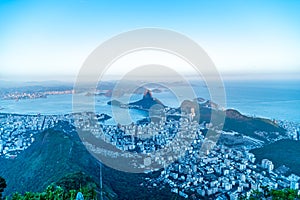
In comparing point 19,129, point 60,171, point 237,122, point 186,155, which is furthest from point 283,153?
point 19,129

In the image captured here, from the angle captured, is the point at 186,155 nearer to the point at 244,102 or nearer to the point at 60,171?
the point at 60,171

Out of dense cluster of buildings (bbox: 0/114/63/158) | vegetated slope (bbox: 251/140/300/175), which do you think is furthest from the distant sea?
vegetated slope (bbox: 251/140/300/175)

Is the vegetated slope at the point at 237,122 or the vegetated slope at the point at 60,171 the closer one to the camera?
the vegetated slope at the point at 60,171

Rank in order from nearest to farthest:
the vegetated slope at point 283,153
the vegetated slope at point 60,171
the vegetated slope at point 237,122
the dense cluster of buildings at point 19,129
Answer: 1. the vegetated slope at point 60,171
2. the vegetated slope at point 283,153
3. the dense cluster of buildings at point 19,129
4. the vegetated slope at point 237,122

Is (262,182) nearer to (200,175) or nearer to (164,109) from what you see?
(200,175)

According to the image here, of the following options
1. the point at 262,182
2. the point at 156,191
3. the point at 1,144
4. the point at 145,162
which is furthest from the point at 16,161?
the point at 262,182

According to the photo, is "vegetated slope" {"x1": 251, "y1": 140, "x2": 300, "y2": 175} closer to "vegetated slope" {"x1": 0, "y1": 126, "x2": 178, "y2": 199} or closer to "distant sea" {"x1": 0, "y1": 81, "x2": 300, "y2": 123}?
"distant sea" {"x1": 0, "y1": 81, "x2": 300, "y2": 123}

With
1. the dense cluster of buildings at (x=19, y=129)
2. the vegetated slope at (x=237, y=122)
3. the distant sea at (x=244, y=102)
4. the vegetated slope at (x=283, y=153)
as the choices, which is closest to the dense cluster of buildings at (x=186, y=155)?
the dense cluster of buildings at (x=19, y=129)

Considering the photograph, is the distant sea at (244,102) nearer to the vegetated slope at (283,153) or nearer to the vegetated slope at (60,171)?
the vegetated slope at (283,153)
